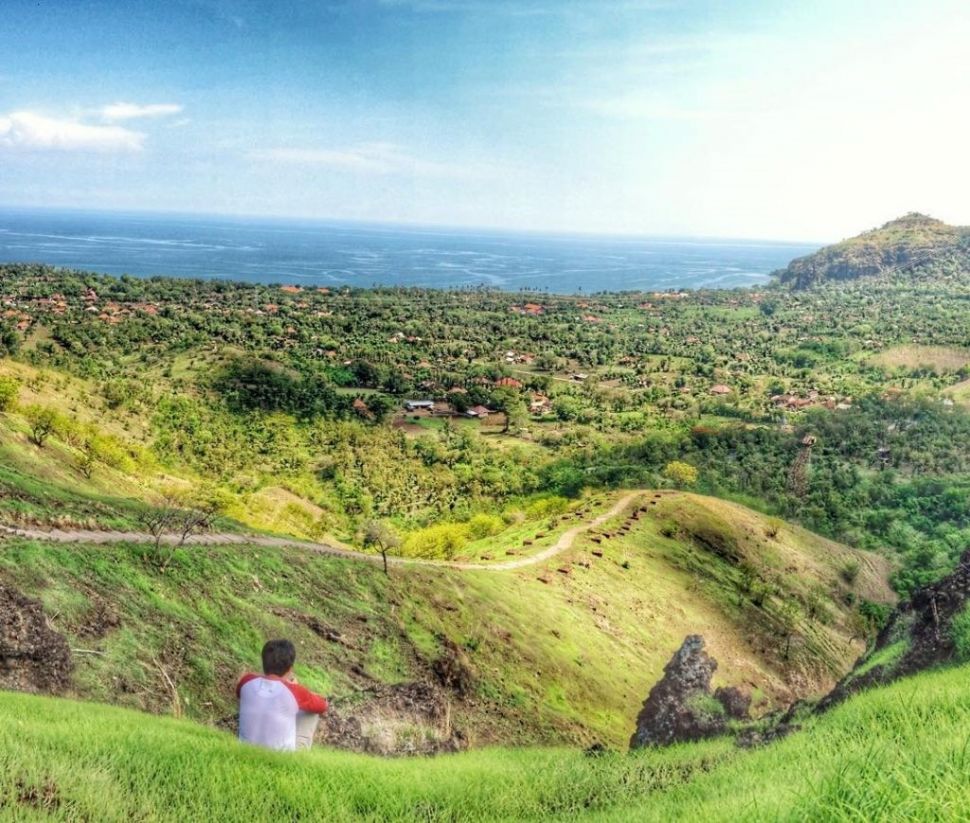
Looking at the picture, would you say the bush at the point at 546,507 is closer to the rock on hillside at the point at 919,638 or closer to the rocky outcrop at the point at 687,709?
the rocky outcrop at the point at 687,709

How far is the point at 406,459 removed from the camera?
64500mm

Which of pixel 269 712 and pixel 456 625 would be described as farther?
pixel 456 625

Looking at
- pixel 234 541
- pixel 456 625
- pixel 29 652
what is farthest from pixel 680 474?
pixel 29 652

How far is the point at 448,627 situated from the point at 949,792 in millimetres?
15382

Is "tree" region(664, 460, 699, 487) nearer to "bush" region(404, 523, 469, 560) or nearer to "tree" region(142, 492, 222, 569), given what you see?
"bush" region(404, 523, 469, 560)

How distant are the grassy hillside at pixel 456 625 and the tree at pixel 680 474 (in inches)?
778

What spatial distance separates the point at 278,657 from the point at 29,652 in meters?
5.80

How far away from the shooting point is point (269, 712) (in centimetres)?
534

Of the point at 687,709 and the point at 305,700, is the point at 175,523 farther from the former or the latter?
the point at 687,709

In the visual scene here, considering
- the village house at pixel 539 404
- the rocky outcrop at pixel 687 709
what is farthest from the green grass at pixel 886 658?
the village house at pixel 539 404

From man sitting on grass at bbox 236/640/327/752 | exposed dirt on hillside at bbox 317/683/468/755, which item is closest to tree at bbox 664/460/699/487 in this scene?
exposed dirt on hillside at bbox 317/683/468/755

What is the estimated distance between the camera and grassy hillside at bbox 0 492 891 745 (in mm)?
10859

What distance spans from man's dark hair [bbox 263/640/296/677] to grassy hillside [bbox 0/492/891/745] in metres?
4.07

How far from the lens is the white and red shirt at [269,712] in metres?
5.32
